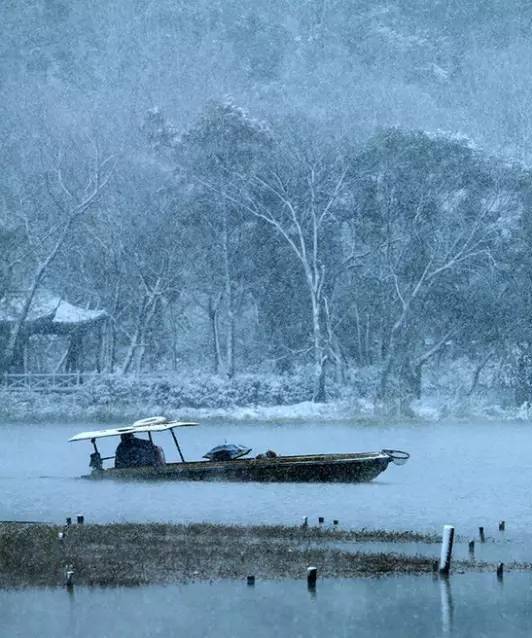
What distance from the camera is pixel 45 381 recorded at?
68.1 m

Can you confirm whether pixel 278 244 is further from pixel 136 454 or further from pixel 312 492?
pixel 312 492

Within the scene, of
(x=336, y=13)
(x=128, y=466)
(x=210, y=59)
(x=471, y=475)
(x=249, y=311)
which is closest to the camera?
(x=128, y=466)

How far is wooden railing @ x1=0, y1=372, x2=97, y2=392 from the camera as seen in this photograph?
67.4 meters

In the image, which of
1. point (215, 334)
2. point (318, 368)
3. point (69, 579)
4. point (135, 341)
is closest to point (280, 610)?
point (69, 579)

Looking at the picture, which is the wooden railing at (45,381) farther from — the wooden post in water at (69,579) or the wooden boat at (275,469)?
the wooden post in water at (69,579)

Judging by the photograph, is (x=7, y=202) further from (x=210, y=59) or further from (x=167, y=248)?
(x=210, y=59)

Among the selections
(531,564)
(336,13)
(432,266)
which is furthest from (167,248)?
(336,13)

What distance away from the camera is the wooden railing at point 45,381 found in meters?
67.4

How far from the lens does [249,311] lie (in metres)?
84.8

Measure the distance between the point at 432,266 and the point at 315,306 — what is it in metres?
7.04

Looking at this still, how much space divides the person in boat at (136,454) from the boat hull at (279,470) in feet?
1.58

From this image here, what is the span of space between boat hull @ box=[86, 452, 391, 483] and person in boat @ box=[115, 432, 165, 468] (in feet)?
1.58

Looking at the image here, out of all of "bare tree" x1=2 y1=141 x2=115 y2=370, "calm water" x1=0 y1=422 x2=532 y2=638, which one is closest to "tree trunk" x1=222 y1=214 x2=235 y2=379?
"bare tree" x1=2 y1=141 x2=115 y2=370

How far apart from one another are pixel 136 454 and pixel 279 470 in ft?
14.2
